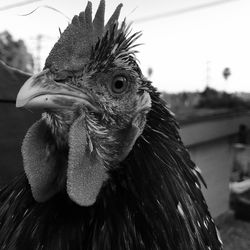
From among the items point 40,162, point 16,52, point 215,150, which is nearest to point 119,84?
point 40,162

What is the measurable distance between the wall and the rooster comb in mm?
4173

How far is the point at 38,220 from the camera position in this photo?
1.41m

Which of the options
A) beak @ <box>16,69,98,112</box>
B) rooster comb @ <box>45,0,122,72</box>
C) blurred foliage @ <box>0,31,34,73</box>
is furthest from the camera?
blurred foliage @ <box>0,31,34,73</box>

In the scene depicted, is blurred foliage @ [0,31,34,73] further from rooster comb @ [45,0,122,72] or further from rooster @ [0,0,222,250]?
rooster @ [0,0,222,250]

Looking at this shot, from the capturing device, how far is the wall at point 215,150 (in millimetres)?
6039

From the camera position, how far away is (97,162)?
137 centimetres

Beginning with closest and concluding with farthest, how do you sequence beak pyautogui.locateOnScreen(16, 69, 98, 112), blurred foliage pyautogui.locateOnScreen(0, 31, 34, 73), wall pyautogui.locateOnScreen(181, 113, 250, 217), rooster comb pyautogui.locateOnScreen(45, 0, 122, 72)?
beak pyautogui.locateOnScreen(16, 69, 98, 112) < rooster comb pyautogui.locateOnScreen(45, 0, 122, 72) < wall pyautogui.locateOnScreen(181, 113, 250, 217) < blurred foliage pyautogui.locateOnScreen(0, 31, 34, 73)

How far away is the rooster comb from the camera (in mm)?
1360

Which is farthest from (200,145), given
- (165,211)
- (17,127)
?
(165,211)

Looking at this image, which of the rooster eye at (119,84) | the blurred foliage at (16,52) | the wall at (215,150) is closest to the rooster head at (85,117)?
the rooster eye at (119,84)

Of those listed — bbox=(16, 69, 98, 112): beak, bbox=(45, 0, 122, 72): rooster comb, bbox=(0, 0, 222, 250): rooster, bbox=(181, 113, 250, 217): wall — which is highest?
bbox=(45, 0, 122, 72): rooster comb

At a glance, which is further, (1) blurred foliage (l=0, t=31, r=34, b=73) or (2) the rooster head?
(1) blurred foliage (l=0, t=31, r=34, b=73)

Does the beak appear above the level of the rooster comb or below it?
below

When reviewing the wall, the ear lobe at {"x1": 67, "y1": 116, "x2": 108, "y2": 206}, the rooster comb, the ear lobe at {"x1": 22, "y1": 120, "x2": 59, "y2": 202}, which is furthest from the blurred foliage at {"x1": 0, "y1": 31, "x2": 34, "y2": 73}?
the ear lobe at {"x1": 67, "y1": 116, "x2": 108, "y2": 206}
